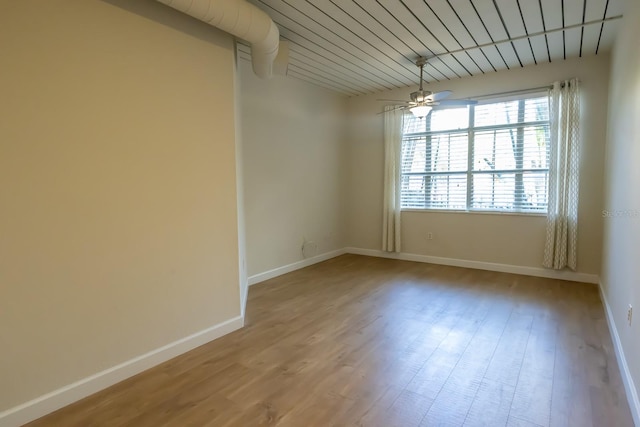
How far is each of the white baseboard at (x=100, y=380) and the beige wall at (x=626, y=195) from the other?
9.05 feet

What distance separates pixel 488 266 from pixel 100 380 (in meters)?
4.78

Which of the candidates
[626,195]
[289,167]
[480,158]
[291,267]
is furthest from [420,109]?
[291,267]

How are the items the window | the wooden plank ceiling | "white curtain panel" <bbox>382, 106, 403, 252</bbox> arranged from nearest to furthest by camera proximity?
1. the wooden plank ceiling
2. the window
3. "white curtain panel" <bbox>382, 106, 403, 252</bbox>

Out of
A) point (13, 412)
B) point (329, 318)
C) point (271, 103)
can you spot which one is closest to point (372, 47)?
Result: point (271, 103)

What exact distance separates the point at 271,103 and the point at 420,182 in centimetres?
270

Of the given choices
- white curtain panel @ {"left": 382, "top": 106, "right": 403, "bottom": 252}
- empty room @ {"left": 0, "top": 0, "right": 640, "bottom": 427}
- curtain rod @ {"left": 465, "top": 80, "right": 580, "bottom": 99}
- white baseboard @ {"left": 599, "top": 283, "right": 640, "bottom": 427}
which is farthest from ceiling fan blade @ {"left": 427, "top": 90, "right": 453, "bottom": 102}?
white baseboard @ {"left": 599, "top": 283, "right": 640, "bottom": 427}

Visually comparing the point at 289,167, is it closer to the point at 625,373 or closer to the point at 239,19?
the point at 239,19

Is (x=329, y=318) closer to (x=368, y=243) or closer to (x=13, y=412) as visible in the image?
(x=13, y=412)

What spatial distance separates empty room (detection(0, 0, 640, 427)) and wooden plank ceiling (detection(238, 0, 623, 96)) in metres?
0.03

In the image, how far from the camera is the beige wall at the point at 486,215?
3992mm

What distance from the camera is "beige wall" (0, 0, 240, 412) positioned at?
1.72 m

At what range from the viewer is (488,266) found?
4.84 metres

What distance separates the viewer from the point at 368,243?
19.5 ft

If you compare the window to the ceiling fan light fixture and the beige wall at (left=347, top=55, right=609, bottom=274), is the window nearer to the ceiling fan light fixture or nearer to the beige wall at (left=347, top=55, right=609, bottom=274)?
the beige wall at (left=347, top=55, right=609, bottom=274)
